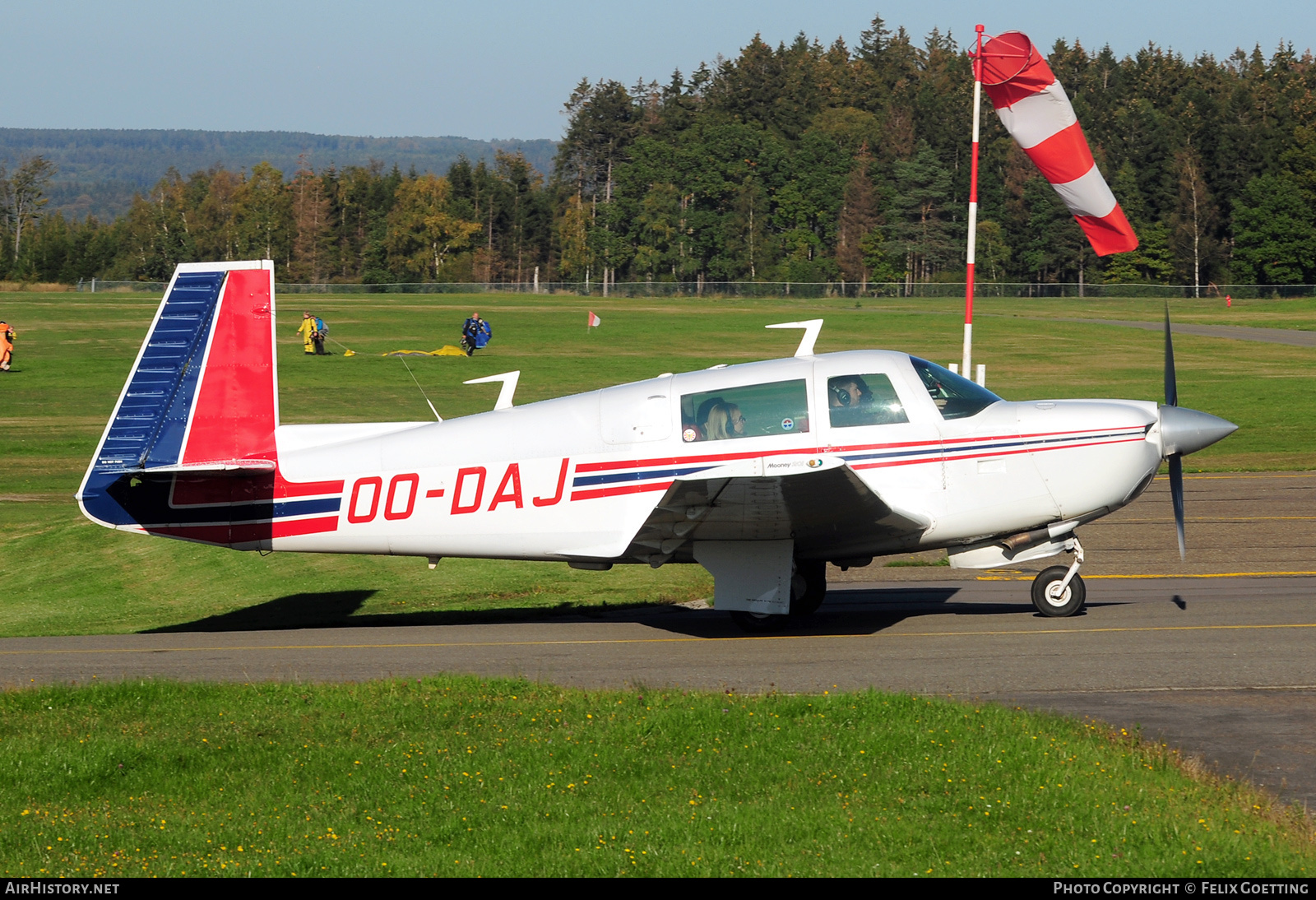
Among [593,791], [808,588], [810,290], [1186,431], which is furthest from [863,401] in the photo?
[810,290]

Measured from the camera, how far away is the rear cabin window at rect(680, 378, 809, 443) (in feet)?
37.8

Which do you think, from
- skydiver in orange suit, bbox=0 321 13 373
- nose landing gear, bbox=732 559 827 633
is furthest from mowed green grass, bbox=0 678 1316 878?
skydiver in orange suit, bbox=0 321 13 373

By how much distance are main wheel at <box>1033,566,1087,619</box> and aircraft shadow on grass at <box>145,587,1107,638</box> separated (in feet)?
0.58

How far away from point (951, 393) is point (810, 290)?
305 ft

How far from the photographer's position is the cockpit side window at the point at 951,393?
11789mm

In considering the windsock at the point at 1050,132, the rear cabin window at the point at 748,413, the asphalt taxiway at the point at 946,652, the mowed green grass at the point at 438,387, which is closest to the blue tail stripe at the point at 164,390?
the asphalt taxiway at the point at 946,652

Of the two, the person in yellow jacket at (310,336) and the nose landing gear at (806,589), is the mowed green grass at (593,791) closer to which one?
the nose landing gear at (806,589)

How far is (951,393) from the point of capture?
11.9 meters

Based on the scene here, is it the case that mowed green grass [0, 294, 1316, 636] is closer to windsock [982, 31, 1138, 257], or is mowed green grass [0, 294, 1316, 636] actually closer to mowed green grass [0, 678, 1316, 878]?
mowed green grass [0, 678, 1316, 878]

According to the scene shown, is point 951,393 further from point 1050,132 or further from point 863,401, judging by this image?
A: point 1050,132

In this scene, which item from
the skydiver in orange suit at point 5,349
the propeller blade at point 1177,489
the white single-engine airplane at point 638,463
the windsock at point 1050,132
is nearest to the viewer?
the white single-engine airplane at point 638,463

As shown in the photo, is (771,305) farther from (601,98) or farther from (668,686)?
(668,686)

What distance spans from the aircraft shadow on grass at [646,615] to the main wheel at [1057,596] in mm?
178

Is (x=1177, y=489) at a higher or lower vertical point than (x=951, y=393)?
lower
